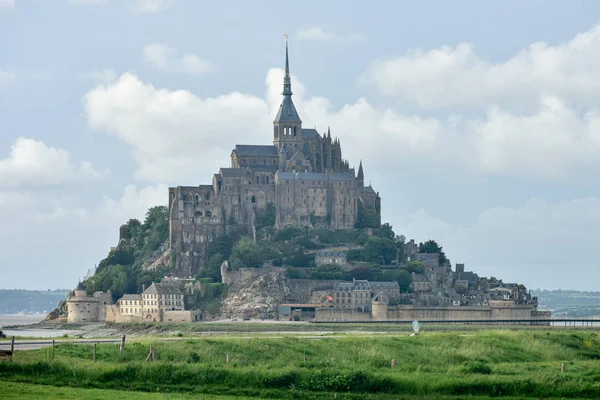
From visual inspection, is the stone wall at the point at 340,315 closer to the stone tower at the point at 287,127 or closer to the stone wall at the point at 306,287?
the stone wall at the point at 306,287

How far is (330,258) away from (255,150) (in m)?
16.3

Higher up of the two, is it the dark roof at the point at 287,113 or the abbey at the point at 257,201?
the dark roof at the point at 287,113

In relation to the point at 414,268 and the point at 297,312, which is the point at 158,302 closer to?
the point at 297,312

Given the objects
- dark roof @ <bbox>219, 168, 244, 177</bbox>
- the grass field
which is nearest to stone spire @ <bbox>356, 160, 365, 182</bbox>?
dark roof @ <bbox>219, 168, 244, 177</bbox>

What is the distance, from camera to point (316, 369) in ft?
166

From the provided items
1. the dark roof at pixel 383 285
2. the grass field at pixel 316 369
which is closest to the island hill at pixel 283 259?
the dark roof at pixel 383 285

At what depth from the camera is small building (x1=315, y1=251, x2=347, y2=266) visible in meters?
127

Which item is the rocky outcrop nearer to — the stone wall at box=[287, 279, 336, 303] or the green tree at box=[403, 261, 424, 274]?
the stone wall at box=[287, 279, 336, 303]

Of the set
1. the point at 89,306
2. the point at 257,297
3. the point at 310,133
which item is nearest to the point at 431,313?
the point at 257,297

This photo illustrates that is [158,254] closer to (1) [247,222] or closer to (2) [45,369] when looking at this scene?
(1) [247,222]

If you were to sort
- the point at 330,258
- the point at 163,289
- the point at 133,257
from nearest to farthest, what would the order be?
the point at 163,289 < the point at 330,258 < the point at 133,257

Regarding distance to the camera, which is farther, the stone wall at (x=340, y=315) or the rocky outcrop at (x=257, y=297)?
the rocky outcrop at (x=257, y=297)

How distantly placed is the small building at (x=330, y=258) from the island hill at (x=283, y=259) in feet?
0.50

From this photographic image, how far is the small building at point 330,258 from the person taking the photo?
417ft
